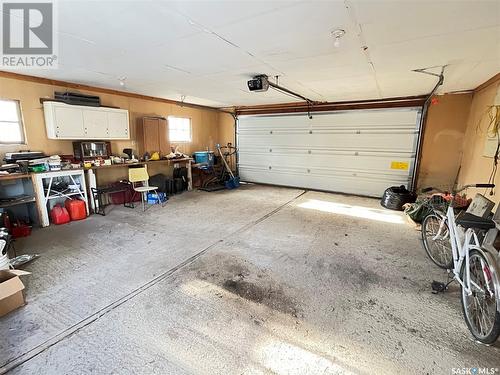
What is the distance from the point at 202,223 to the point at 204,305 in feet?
6.69

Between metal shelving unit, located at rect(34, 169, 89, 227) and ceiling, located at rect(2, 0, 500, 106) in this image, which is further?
metal shelving unit, located at rect(34, 169, 89, 227)

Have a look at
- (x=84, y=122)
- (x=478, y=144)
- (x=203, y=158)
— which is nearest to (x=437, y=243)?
(x=478, y=144)

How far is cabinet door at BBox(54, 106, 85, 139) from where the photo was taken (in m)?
3.94

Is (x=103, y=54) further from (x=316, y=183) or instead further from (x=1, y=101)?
(x=316, y=183)

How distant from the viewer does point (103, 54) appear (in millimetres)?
2766

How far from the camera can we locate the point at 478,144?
3.88 m

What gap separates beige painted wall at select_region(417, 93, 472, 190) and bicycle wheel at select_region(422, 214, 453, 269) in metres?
2.85

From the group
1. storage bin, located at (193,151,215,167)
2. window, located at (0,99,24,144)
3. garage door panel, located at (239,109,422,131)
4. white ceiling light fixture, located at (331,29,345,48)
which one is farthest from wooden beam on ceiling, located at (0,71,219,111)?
white ceiling light fixture, located at (331,29,345,48)

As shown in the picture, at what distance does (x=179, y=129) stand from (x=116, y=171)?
89.8 inches

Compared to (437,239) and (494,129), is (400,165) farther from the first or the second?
(437,239)

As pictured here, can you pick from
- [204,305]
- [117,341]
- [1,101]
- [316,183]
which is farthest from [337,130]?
[1,101]

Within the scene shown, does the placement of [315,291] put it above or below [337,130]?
below

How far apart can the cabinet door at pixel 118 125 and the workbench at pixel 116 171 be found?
0.63 meters

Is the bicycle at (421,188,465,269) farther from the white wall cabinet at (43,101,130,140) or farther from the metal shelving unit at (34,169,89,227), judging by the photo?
the white wall cabinet at (43,101,130,140)
